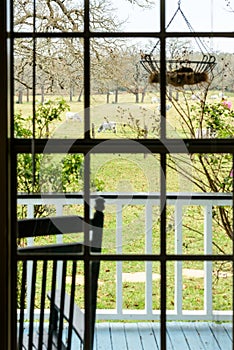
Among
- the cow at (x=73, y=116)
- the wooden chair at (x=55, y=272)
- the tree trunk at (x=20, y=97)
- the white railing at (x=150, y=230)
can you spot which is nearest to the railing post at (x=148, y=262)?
the white railing at (x=150, y=230)

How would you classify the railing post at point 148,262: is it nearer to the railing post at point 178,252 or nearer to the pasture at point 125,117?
the railing post at point 178,252

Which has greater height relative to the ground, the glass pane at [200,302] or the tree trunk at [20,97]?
the tree trunk at [20,97]

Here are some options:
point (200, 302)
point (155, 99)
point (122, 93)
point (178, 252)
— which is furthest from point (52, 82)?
point (200, 302)

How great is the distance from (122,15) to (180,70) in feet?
0.88

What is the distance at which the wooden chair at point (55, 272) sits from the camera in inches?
92.3

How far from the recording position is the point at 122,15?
2318 millimetres

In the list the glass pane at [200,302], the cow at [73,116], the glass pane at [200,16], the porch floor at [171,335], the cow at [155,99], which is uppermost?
the glass pane at [200,16]

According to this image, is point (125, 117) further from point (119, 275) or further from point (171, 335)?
point (171, 335)

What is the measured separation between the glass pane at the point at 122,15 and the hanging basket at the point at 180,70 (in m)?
0.11

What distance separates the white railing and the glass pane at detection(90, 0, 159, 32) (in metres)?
0.56

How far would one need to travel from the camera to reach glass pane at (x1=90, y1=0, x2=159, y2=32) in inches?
91.0

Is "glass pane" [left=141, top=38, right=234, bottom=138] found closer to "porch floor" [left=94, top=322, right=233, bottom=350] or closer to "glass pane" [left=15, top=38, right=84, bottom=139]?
"glass pane" [left=15, top=38, right=84, bottom=139]

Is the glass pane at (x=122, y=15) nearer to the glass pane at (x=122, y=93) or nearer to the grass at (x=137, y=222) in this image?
the glass pane at (x=122, y=93)

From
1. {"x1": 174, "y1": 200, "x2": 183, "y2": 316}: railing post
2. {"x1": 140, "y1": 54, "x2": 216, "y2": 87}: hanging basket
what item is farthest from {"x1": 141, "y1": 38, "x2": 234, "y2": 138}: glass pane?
{"x1": 174, "y1": 200, "x2": 183, "y2": 316}: railing post
